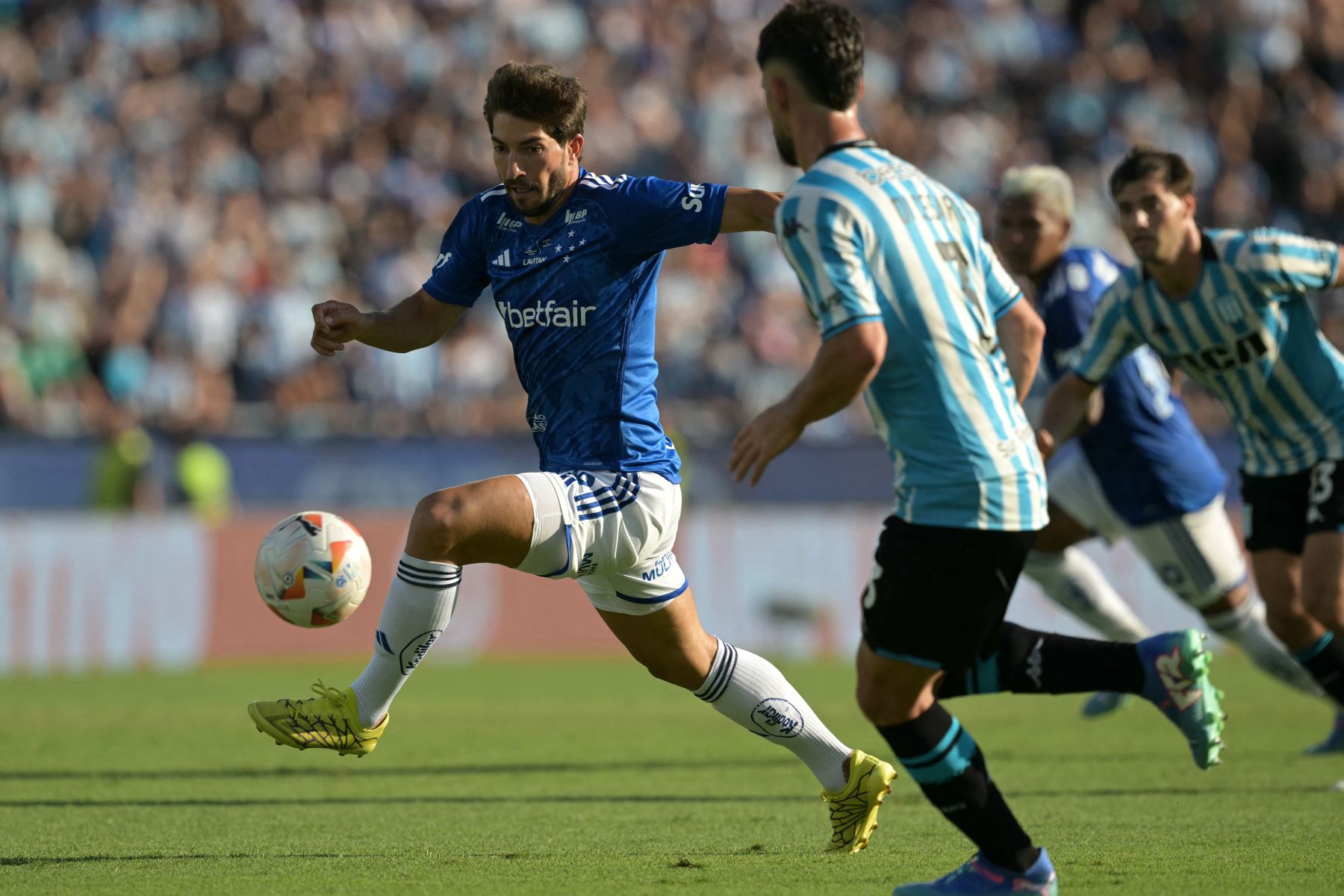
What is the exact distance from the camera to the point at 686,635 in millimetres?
6160

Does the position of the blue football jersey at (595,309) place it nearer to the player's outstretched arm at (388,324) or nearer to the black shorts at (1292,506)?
the player's outstretched arm at (388,324)

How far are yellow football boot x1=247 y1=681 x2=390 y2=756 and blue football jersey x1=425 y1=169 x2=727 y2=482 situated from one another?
111cm

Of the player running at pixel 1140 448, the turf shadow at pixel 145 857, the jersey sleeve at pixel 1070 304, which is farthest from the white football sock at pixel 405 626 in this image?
the jersey sleeve at pixel 1070 304

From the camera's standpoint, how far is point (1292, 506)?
24.1 ft

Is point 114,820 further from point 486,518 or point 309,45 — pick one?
point 309,45

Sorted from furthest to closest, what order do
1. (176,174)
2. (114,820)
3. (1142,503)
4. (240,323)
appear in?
(176,174)
(240,323)
(1142,503)
(114,820)

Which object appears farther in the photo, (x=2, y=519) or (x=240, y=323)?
(x=240, y=323)

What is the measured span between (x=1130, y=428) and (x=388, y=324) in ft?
14.4

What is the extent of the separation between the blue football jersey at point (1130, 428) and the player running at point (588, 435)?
11.1 ft

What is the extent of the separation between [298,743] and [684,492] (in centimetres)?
1071

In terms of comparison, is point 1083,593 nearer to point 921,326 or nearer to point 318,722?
point 318,722

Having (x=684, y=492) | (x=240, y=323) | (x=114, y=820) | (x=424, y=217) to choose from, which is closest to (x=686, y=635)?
(x=114, y=820)

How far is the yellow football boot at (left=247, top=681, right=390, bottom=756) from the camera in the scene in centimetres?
584

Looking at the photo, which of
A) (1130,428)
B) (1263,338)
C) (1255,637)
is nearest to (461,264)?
(1263,338)
